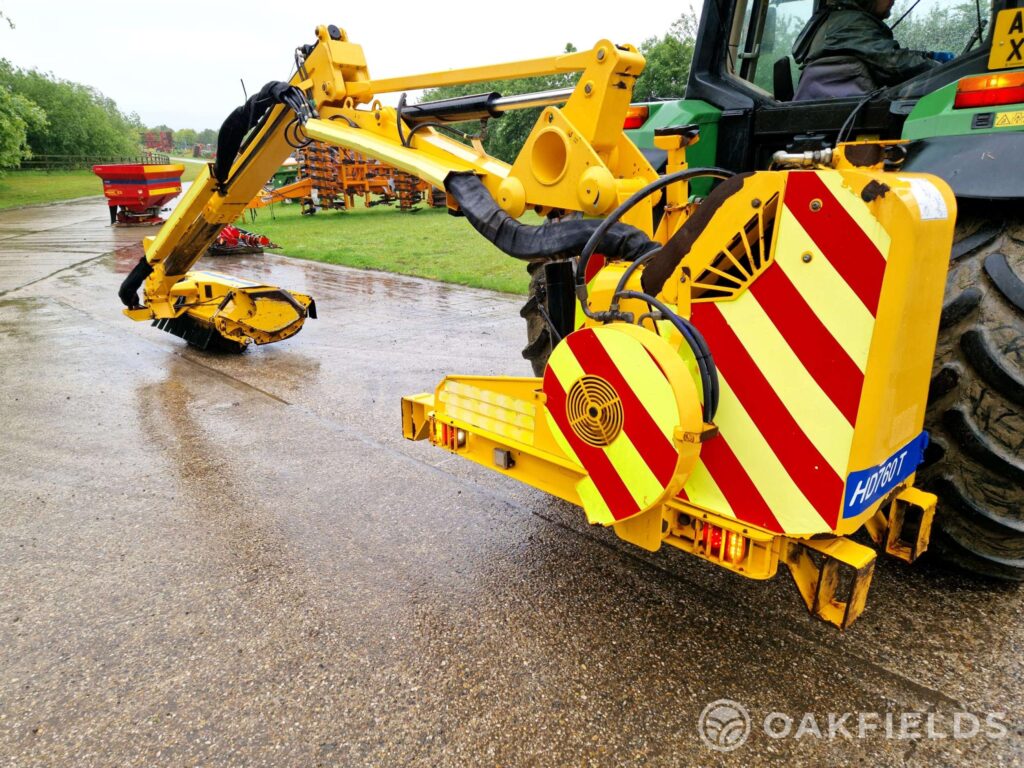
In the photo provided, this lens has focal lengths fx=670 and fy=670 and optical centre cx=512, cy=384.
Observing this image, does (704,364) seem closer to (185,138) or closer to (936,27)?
(936,27)

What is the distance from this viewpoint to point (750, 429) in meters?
1.90

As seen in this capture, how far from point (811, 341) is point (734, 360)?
0.22m

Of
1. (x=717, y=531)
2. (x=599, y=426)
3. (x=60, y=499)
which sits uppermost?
(x=599, y=426)

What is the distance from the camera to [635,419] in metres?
1.90

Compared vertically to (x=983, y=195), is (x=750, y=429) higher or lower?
lower

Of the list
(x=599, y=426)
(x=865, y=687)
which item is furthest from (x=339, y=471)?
(x=865, y=687)

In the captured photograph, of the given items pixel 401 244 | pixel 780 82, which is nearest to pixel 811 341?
pixel 780 82

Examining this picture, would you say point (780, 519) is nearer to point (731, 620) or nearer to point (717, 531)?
point (717, 531)

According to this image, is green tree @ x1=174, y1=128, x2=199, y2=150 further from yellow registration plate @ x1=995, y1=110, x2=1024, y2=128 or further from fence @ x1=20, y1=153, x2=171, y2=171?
yellow registration plate @ x1=995, y1=110, x2=1024, y2=128

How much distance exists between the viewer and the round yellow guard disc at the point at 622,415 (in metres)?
1.83

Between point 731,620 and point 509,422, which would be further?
point 509,422

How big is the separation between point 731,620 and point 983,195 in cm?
156
